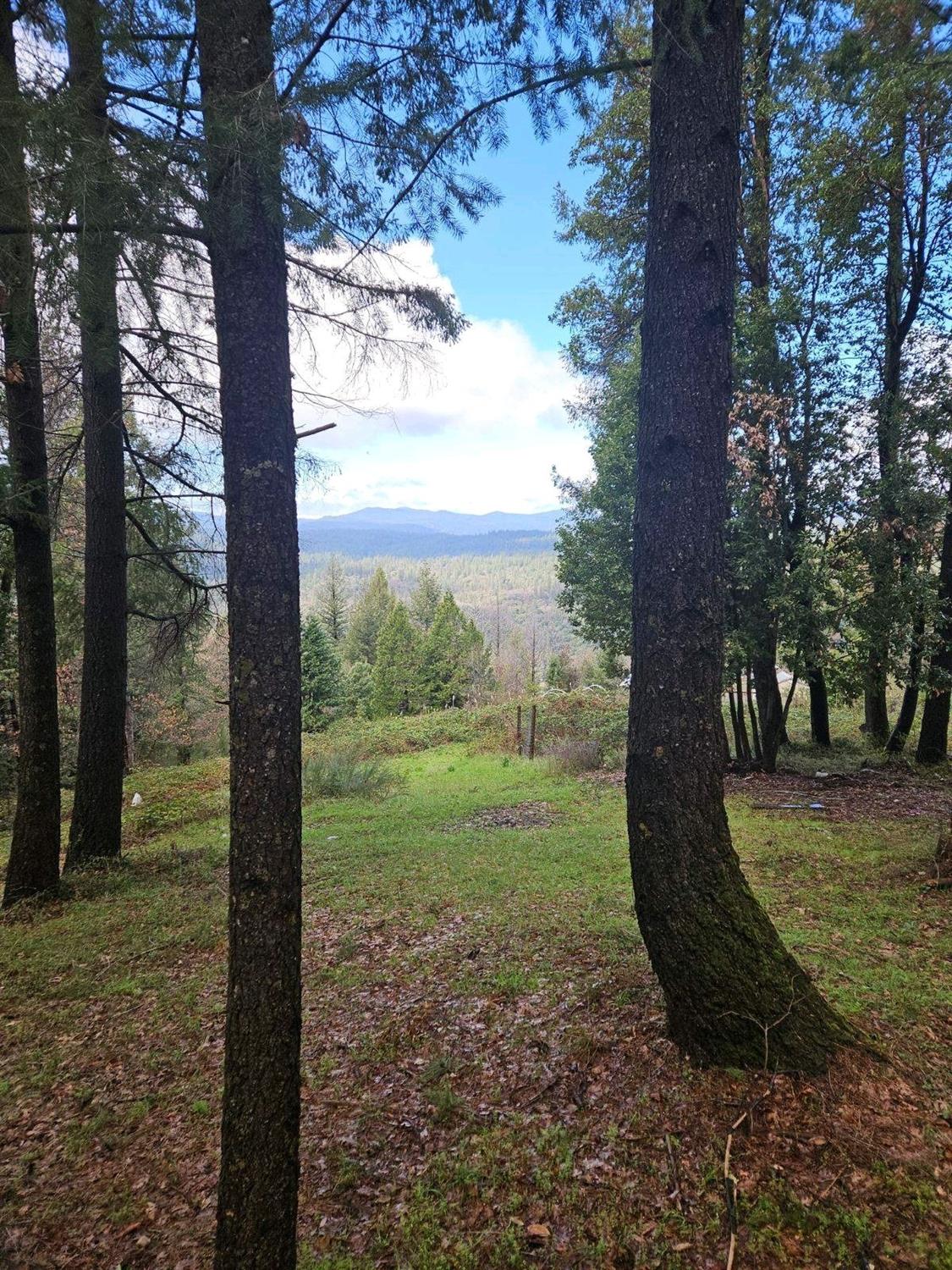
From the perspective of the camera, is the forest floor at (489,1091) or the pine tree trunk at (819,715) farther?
the pine tree trunk at (819,715)

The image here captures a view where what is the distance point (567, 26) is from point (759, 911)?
4.47m

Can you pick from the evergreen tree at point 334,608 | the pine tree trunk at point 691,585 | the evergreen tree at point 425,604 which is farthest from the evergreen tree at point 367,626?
the pine tree trunk at point 691,585

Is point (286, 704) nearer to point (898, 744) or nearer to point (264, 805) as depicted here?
point (264, 805)

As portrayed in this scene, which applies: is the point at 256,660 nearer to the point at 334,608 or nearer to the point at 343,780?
the point at 343,780

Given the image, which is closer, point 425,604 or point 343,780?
point 343,780

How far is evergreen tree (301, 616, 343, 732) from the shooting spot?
27.3 meters

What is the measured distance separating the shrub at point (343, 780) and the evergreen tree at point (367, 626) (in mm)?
28947

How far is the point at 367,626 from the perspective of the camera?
44406 mm

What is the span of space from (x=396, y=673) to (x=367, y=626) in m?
11.6

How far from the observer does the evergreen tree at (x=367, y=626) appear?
43.9 meters

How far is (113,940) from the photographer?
490 centimetres

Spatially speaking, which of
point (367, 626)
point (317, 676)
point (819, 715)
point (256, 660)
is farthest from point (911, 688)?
point (367, 626)

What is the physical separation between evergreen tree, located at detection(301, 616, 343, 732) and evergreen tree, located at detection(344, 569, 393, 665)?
13.3 meters

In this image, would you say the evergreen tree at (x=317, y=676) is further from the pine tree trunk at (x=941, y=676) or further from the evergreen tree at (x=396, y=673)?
the pine tree trunk at (x=941, y=676)
